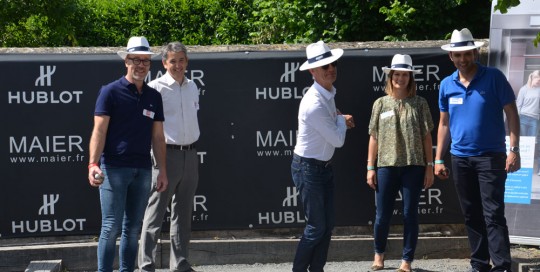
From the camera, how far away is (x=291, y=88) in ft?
25.5

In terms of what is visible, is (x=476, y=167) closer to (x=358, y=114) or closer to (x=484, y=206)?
(x=484, y=206)

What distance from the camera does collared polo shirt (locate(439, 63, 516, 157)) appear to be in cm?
678

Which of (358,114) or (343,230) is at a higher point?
(358,114)

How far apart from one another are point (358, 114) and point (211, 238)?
1702 millimetres

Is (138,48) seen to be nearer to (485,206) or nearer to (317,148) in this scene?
(317,148)

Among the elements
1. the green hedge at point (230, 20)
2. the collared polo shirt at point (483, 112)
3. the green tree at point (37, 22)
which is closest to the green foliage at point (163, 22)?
the green hedge at point (230, 20)

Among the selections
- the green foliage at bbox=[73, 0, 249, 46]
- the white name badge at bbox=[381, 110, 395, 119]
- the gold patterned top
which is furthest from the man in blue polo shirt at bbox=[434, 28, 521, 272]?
the green foliage at bbox=[73, 0, 249, 46]

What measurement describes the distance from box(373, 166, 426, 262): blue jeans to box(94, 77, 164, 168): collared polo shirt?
6.59 feet

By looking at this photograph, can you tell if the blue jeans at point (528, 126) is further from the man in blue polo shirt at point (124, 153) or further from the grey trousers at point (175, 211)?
the man in blue polo shirt at point (124, 153)

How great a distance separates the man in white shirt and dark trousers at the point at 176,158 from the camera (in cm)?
704

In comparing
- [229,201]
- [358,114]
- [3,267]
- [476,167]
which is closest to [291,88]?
[358,114]

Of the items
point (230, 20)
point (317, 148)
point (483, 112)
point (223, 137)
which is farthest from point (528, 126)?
point (230, 20)

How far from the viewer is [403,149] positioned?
23.7 feet

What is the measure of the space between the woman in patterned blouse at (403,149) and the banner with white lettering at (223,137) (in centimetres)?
54
